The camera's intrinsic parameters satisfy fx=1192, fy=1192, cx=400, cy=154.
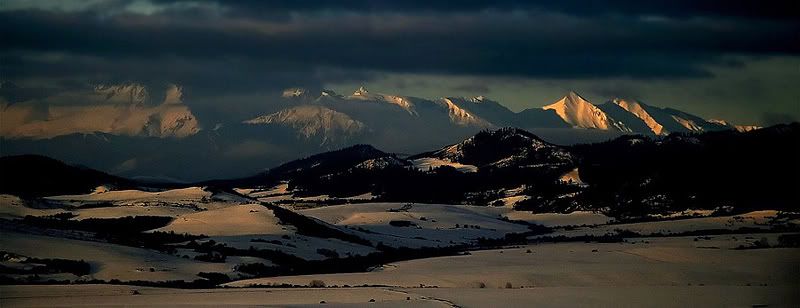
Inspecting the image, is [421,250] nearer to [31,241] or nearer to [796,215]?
[31,241]

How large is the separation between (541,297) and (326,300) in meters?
11.1

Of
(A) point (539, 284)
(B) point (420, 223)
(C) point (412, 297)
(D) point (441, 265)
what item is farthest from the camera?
(B) point (420, 223)

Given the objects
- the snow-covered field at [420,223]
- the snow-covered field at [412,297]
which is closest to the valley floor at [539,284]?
the snow-covered field at [412,297]

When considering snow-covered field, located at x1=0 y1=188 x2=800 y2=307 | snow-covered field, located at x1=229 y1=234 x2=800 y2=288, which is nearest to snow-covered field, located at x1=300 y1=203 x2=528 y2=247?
snow-covered field, located at x1=0 y1=188 x2=800 y2=307

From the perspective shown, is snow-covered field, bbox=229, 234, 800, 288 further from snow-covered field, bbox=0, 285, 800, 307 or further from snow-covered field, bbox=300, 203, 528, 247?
snow-covered field, bbox=300, 203, 528, 247

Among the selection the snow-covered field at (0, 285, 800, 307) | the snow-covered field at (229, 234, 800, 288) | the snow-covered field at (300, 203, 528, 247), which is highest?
the snow-covered field at (300, 203, 528, 247)

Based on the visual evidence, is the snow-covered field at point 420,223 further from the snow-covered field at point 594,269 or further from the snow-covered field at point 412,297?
the snow-covered field at point 412,297

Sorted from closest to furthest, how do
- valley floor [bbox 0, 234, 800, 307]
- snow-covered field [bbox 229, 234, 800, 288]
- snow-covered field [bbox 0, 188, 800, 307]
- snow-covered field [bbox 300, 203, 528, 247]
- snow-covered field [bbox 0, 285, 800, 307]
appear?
1. snow-covered field [bbox 0, 285, 800, 307]
2. valley floor [bbox 0, 234, 800, 307]
3. snow-covered field [bbox 0, 188, 800, 307]
4. snow-covered field [bbox 229, 234, 800, 288]
5. snow-covered field [bbox 300, 203, 528, 247]

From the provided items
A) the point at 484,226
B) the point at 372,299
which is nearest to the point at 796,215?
the point at 484,226

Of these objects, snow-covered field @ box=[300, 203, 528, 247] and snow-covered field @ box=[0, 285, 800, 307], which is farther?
snow-covered field @ box=[300, 203, 528, 247]

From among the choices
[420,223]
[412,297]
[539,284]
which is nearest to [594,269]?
[539,284]

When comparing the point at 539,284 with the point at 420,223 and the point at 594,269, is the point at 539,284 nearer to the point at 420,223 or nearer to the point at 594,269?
the point at 594,269

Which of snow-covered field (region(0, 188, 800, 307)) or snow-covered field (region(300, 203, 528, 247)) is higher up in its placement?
snow-covered field (region(300, 203, 528, 247))

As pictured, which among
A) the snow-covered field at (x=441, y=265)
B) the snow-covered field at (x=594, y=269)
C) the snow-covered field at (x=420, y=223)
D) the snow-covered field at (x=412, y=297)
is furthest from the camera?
the snow-covered field at (x=420, y=223)
